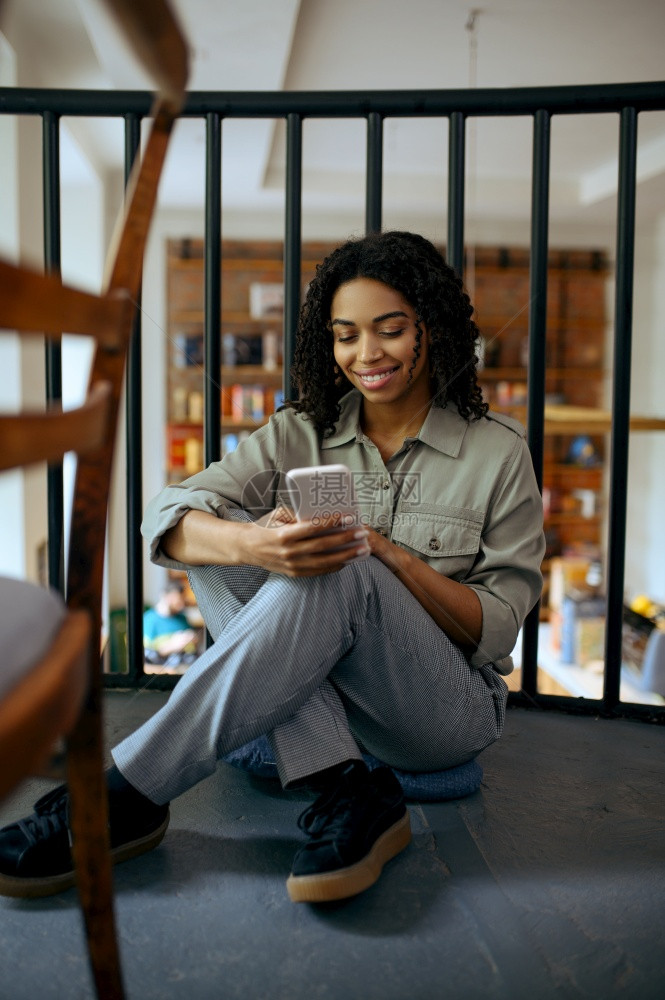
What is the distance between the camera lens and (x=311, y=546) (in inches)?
33.5

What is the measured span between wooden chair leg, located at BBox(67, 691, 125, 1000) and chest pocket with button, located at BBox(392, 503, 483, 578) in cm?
60

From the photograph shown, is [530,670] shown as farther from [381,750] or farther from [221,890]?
[221,890]

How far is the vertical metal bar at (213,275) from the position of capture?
1189 millimetres

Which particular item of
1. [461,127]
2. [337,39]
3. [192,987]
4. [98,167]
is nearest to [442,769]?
[192,987]

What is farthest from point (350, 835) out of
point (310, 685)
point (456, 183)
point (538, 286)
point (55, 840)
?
point (456, 183)

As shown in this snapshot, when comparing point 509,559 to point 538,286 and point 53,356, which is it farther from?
point 53,356

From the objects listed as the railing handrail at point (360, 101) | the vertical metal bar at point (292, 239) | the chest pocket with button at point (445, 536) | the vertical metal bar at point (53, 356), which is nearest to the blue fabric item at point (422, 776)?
the chest pocket with button at point (445, 536)

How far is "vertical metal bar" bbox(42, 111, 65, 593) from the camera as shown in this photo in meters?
1.19

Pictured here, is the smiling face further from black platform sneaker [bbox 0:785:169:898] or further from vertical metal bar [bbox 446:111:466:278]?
black platform sneaker [bbox 0:785:169:898]

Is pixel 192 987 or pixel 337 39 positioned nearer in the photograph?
pixel 192 987

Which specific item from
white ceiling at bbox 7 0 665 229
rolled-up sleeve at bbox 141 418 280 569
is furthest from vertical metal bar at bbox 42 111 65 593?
white ceiling at bbox 7 0 665 229

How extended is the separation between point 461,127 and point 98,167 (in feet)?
16.9

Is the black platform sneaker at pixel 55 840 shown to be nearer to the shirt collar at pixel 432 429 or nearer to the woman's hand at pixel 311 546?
the woman's hand at pixel 311 546

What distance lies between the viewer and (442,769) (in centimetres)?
100
